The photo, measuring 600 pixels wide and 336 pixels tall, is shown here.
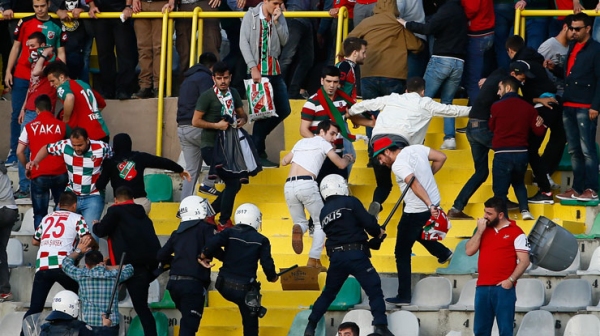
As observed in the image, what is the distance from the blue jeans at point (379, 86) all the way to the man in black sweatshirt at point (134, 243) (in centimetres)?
333

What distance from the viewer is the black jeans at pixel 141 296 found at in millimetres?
14969

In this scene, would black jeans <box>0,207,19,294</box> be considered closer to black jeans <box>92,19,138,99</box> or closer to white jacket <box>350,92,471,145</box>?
black jeans <box>92,19,138,99</box>

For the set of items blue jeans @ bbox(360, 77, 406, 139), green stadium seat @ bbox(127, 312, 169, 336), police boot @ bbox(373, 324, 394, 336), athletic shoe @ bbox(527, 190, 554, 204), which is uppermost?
blue jeans @ bbox(360, 77, 406, 139)

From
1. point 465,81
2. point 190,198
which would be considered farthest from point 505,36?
point 190,198

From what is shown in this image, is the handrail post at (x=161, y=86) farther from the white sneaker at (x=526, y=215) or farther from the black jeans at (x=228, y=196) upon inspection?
the white sneaker at (x=526, y=215)

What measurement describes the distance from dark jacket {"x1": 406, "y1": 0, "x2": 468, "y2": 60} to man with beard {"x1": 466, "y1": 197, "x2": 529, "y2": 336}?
12.3 feet

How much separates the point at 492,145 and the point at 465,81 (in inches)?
75.4

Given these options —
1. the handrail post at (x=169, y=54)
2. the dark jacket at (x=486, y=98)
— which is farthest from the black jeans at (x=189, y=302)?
the handrail post at (x=169, y=54)

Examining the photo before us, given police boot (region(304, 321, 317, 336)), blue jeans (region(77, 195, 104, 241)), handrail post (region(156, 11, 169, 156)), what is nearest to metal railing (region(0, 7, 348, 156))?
handrail post (region(156, 11, 169, 156))

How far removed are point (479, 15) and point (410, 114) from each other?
7.31 feet

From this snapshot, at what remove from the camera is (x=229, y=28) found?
1909 cm

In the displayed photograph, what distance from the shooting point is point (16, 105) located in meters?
18.6

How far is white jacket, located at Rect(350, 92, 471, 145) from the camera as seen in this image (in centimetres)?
1606

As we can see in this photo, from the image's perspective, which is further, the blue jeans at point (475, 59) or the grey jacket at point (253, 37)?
the blue jeans at point (475, 59)
